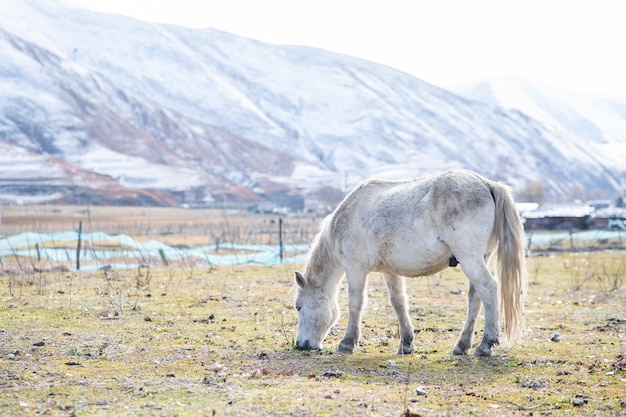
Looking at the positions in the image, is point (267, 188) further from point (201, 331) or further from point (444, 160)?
point (201, 331)

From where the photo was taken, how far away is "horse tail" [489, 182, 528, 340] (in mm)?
10492

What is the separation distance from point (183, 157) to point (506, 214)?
15478 centimetres

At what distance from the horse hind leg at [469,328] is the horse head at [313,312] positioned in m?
1.97

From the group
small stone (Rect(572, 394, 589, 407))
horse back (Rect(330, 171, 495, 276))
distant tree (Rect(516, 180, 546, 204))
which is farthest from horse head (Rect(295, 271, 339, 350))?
distant tree (Rect(516, 180, 546, 204))

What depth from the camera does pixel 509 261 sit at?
1053 cm

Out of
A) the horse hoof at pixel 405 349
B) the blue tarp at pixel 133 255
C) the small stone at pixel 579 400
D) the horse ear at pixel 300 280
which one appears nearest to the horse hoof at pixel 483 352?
the horse hoof at pixel 405 349

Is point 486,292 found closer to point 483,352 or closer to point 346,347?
point 483,352

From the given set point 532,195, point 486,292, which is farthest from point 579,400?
point 532,195

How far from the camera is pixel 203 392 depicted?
27.0ft

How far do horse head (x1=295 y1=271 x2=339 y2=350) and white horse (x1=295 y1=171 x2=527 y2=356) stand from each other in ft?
0.05

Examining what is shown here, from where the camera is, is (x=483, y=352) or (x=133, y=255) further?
(x=133, y=255)

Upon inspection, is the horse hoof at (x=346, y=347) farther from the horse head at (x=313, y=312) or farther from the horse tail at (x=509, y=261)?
the horse tail at (x=509, y=261)

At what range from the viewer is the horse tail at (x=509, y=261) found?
10492 mm

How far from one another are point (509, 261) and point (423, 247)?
3.68ft
